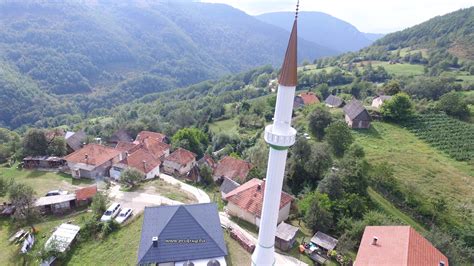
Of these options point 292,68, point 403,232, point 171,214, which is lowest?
point 171,214

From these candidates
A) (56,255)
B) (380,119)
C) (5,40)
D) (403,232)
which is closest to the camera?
(403,232)

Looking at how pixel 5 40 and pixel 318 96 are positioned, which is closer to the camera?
pixel 318 96

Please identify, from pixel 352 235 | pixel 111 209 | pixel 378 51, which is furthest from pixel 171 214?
pixel 378 51

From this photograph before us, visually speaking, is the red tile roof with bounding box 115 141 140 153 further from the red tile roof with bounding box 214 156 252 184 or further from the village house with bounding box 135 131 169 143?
the red tile roof with bounding box 214 156 252 184

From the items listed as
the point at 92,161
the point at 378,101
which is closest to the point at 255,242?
the point at 92,161

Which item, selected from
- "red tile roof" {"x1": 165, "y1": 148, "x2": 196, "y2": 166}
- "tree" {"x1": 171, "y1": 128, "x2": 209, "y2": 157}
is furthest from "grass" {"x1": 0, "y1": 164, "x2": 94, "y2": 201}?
"tree" {"x1": 171, "y1": 128, "x2": 209, "y2": 157}

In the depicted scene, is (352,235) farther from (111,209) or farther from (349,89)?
(349,89)

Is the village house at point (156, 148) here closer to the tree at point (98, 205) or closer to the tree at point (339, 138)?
the tree at point (98, 205)
